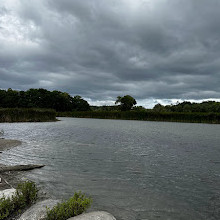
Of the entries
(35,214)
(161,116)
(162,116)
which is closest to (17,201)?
(35,214)

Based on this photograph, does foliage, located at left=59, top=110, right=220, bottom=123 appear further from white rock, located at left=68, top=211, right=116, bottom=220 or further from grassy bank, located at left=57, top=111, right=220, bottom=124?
white rock, located at left=68, top=211, right=116, bottom=220

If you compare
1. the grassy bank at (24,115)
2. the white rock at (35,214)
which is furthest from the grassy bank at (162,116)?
the white rock at (35,214)

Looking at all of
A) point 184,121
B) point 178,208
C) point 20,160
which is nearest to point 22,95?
point 184,121

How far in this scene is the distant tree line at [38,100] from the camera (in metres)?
134

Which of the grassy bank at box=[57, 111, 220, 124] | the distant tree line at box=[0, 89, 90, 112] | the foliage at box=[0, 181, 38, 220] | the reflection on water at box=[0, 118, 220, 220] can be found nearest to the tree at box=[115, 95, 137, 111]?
the distant tree line at box=[0, 89, 90, 112]

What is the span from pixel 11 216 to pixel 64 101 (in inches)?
6204

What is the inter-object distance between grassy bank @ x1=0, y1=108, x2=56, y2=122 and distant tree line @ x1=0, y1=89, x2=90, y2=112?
84.7 meters

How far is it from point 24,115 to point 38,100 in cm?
10047

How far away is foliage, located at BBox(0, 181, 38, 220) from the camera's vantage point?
16.2ft

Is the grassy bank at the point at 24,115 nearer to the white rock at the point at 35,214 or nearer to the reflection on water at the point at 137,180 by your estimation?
the reflection on water at the point at 137,180

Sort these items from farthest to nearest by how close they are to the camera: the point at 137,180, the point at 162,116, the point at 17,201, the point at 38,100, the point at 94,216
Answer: the point at 38,100
the point at 162,116
the point at 137,180
the point at 17,201
the point at 94,216

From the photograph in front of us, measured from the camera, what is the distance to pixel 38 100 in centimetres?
14512

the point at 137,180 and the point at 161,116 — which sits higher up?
the point at 161,116

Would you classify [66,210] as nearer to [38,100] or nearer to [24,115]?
[24,115]
